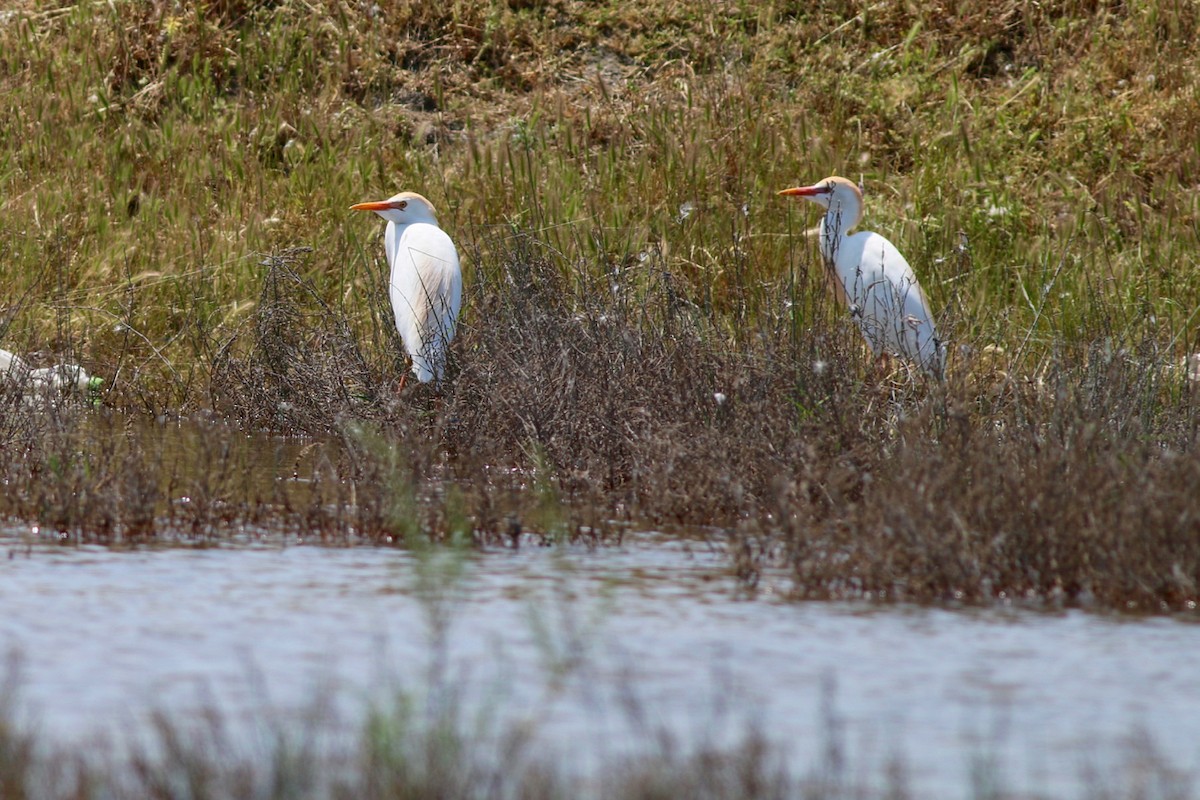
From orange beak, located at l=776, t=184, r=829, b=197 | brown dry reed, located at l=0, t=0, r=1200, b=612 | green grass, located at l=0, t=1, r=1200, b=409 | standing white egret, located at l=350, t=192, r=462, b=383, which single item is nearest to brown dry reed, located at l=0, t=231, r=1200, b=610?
brown dry reed, located at l=0, t=0, r=1200, b=612

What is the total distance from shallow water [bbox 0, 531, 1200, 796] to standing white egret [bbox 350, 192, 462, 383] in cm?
236

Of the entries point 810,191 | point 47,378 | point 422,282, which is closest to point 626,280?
point 422,282

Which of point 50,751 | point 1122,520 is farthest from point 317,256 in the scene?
point 50,751

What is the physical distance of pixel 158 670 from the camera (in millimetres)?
3152

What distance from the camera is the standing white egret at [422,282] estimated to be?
6.55 m

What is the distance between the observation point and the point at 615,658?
10.8ft

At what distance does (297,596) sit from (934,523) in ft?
4.88

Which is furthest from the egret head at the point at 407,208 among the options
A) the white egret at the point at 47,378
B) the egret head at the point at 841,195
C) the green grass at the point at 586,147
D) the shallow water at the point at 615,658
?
the shallow water at the point at 615,658

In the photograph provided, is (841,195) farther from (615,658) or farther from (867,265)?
(615,658)

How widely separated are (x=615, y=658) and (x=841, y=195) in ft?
17.6

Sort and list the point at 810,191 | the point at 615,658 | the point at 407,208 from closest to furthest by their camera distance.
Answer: the point at 615,658 → the point at 407,208 → the point at 810,191

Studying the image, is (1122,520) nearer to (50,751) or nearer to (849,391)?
(849,391)

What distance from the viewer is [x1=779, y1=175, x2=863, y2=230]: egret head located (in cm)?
824

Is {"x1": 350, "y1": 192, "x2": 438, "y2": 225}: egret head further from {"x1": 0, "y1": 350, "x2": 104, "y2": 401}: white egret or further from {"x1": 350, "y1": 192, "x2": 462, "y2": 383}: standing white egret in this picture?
{"x1": 0, "y1": 350, "x2": 104, "y2": 401}: white egret
